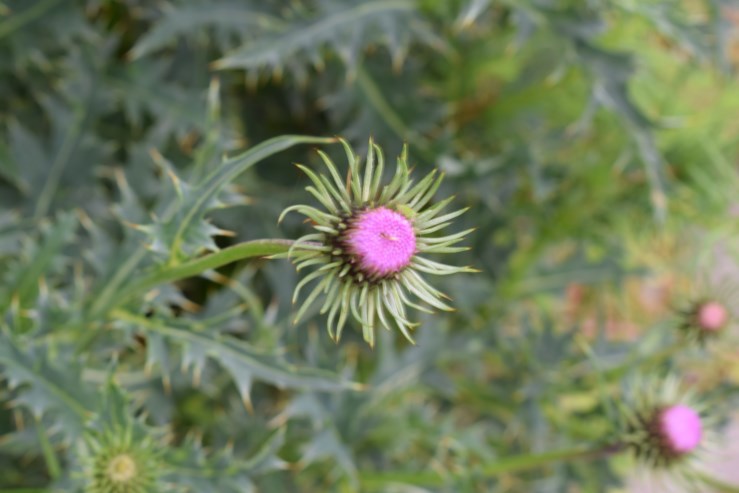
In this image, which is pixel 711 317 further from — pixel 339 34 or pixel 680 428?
pixel 339 34

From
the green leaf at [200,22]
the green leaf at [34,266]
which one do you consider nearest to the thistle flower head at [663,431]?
the green leaf at [34,266]

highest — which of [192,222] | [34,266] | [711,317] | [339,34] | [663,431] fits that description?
[339,34]

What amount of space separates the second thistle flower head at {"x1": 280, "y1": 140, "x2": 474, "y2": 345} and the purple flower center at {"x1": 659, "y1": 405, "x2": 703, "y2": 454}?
2.77ft

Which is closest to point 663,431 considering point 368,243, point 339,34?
point 368,243

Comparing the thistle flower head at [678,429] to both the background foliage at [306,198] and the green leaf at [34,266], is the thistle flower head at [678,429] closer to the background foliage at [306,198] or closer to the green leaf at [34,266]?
the background foliage at [306,198]

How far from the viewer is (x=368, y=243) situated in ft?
2.98

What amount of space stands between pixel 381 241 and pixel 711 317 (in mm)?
1188

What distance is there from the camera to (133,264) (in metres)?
1.67

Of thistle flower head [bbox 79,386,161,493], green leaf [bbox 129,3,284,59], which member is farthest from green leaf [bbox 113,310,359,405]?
green leaf [bbox 129,3,284,59]

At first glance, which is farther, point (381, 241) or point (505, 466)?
point (505, 466)

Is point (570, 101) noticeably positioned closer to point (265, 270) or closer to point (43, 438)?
point (265, 270)

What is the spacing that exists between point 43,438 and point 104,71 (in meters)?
1.13

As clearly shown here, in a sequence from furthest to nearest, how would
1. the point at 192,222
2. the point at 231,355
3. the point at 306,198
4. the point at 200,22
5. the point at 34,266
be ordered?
the point at 306,198 → the point at 200,22 → the point at 34,266 → the point at 231,355 → the point at 192,222

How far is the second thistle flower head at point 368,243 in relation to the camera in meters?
0.91
